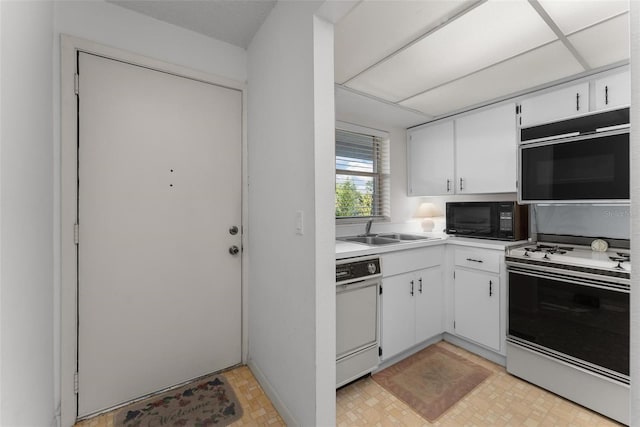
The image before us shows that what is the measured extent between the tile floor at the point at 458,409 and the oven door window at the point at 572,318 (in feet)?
1.05

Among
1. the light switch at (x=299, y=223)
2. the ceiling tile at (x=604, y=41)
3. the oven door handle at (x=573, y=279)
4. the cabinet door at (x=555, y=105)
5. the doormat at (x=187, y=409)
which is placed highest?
the ceiling tile at (x=604, y=41)

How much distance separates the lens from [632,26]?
47cm

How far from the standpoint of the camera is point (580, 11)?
4.63 feet

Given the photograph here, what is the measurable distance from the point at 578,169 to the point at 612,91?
0.57 meters

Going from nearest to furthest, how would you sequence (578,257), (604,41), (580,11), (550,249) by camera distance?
(580,11) → (604,41) → (578,257) → (550,249)

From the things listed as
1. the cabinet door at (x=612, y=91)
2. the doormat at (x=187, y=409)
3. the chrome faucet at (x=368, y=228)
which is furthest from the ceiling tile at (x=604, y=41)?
the doormat at (x=187, y=409)

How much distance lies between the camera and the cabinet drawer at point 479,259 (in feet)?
7.11

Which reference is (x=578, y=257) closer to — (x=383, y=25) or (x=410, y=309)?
(x=410, y=309)

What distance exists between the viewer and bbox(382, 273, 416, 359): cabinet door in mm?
2057

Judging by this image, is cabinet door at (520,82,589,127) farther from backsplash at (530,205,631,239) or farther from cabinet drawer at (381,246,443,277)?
cabinet drawer at (381,246,443,277)

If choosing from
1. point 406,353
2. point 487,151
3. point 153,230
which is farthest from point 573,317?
point 153,230

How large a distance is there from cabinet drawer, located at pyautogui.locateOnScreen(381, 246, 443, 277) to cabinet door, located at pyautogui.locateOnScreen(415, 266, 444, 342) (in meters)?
0.07

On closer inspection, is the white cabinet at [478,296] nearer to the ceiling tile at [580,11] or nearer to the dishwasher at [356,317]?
the dishwasher at [356,317]

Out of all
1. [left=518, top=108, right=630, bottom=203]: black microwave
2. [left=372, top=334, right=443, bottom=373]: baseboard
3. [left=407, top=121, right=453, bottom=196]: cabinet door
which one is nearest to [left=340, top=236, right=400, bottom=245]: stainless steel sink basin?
[left=407, top=121, right=453, bottom=196]: cabinet door
